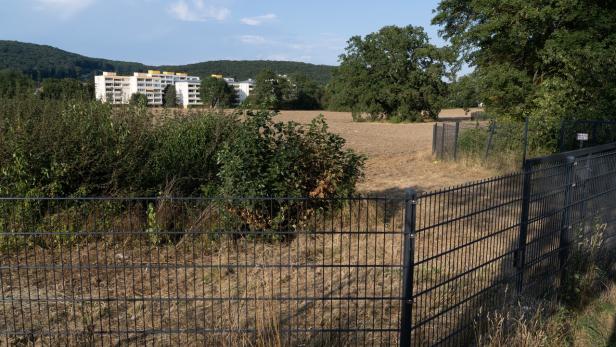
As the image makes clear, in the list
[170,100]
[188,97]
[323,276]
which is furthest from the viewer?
[188,97]

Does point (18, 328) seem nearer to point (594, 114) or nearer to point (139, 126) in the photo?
point (139, 126)

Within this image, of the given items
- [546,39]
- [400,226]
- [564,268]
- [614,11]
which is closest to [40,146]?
[400,226]

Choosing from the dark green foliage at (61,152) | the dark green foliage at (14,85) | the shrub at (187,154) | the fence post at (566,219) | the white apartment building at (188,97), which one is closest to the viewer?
the fence post at (566,219)

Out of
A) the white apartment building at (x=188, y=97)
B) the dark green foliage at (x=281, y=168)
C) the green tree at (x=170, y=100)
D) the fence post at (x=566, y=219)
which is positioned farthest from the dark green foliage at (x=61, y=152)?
the fence post at (x=566, y=219)

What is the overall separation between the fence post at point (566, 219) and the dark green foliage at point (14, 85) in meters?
7.61

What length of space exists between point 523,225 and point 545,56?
15194 millimetres

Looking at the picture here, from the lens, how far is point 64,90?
915 cm

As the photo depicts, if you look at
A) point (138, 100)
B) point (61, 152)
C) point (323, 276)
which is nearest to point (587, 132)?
point (138, 100)

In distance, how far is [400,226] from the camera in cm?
849

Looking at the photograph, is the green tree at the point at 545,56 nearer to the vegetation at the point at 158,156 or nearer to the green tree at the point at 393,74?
the vegetation at the point at 158,156

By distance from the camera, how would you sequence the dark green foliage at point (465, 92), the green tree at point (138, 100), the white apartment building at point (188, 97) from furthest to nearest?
1. the dark green foliage at point (465, 92)
2. the white apartment building at point (188, 97)
3. the green tree at point (138, 100)

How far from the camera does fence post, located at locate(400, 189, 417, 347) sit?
357 cm

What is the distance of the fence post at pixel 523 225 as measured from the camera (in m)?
4.95

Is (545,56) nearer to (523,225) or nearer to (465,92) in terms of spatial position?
(465,92)
